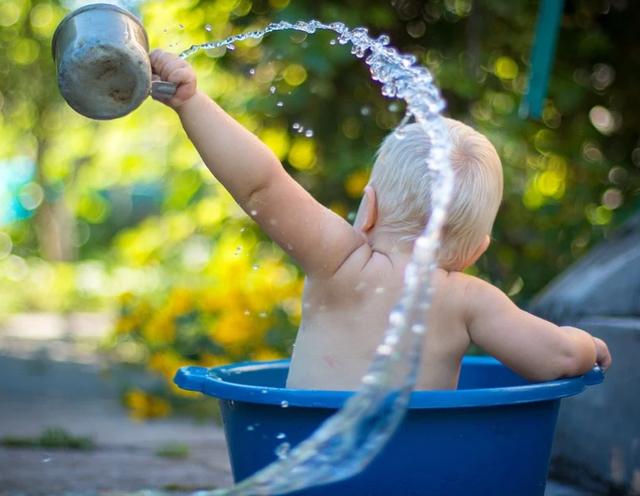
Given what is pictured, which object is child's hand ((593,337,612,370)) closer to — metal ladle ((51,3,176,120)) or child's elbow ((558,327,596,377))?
child's elbow ((558,327,596,377))

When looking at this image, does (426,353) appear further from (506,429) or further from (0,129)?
(0,129)

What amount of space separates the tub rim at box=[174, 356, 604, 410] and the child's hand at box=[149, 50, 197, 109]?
425 mm

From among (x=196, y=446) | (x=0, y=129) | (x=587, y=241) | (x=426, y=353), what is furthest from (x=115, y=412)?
(x=0, y=129)

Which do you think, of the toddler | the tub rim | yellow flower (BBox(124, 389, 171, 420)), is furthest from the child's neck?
yellow flower (BBox(124, 389, 171, 420))

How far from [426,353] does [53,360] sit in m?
3.28

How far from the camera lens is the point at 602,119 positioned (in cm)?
357

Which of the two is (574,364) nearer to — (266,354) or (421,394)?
(421,394)

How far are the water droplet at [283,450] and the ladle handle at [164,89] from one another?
0.55 m

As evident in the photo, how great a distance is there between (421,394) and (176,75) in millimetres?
597

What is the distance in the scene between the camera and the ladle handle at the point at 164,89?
1.55m

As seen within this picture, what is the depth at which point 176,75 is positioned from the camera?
1555 millimetres

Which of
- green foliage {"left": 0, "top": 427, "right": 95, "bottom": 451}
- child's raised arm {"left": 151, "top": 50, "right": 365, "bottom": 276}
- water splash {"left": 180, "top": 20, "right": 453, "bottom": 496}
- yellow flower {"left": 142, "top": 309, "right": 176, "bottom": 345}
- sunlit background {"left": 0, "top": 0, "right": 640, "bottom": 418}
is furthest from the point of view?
yellow flower {"left": 142, "top": 309, "right": 176, "bottom": 345}

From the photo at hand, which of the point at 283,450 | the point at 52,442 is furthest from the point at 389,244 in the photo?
the point at 52,442

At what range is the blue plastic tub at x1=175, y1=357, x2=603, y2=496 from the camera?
4.69ft
